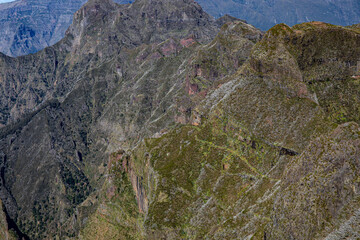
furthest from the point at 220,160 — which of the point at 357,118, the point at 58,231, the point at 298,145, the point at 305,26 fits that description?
the point at 58,231

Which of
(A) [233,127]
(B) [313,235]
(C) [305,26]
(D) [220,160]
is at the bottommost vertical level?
(D) [220,160]

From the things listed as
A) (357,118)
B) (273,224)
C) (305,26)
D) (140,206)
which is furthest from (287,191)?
(140,206)

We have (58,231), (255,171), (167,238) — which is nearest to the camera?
(255,171)

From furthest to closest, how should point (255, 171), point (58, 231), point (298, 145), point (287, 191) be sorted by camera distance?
1. point (58, 231)
2. point (255, 171)
3. point (298, 145)
4. point (287, 191)

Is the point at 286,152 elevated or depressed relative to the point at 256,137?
elevated

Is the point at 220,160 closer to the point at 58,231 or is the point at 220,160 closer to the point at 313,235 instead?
the point at 313,235

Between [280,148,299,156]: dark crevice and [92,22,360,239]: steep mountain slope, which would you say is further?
[280,148,299,156]: dark crevice

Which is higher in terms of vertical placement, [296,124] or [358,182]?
[358,182]

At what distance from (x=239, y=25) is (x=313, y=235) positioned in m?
135

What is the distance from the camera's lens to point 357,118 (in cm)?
5575

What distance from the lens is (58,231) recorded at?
198 meters

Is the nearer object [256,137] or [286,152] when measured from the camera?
[286,152]

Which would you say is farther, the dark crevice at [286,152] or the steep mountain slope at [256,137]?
the dark crevice at [286,152]

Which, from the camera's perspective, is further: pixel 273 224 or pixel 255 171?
pixel 255 171
